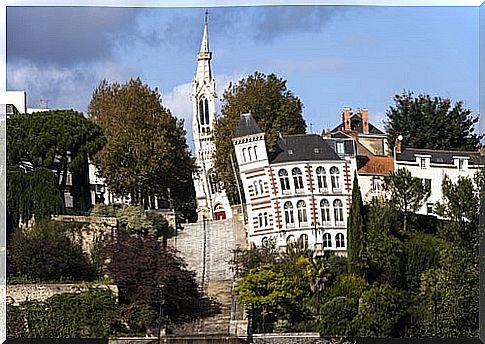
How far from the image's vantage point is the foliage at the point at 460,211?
6.84 m

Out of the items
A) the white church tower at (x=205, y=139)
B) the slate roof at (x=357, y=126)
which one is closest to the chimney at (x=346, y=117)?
the slate roof at (x=357, y=126)

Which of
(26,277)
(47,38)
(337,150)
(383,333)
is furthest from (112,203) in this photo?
(383,333)

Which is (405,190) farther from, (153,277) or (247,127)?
(153,277)

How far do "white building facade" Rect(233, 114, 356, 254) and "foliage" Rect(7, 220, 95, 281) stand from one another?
4.91 ft

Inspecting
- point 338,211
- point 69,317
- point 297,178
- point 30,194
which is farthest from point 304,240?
point 30,194

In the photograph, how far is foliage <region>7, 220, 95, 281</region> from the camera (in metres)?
6.83

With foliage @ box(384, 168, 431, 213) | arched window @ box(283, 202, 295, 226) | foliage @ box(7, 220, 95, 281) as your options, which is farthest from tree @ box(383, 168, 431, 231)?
foliage @ box(7, 220, 95, 281)

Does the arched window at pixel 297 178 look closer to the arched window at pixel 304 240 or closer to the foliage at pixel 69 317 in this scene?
the arched window at pixel 304 240

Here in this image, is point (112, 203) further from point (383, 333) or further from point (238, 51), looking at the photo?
point (383, 333)

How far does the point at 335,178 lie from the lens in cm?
686

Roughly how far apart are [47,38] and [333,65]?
7.79ft

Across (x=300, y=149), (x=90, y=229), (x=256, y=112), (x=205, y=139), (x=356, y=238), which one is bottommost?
(x=356, y=238)

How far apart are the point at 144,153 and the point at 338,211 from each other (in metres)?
1.73

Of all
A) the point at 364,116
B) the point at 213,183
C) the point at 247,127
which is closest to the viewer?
the point at 364,116
